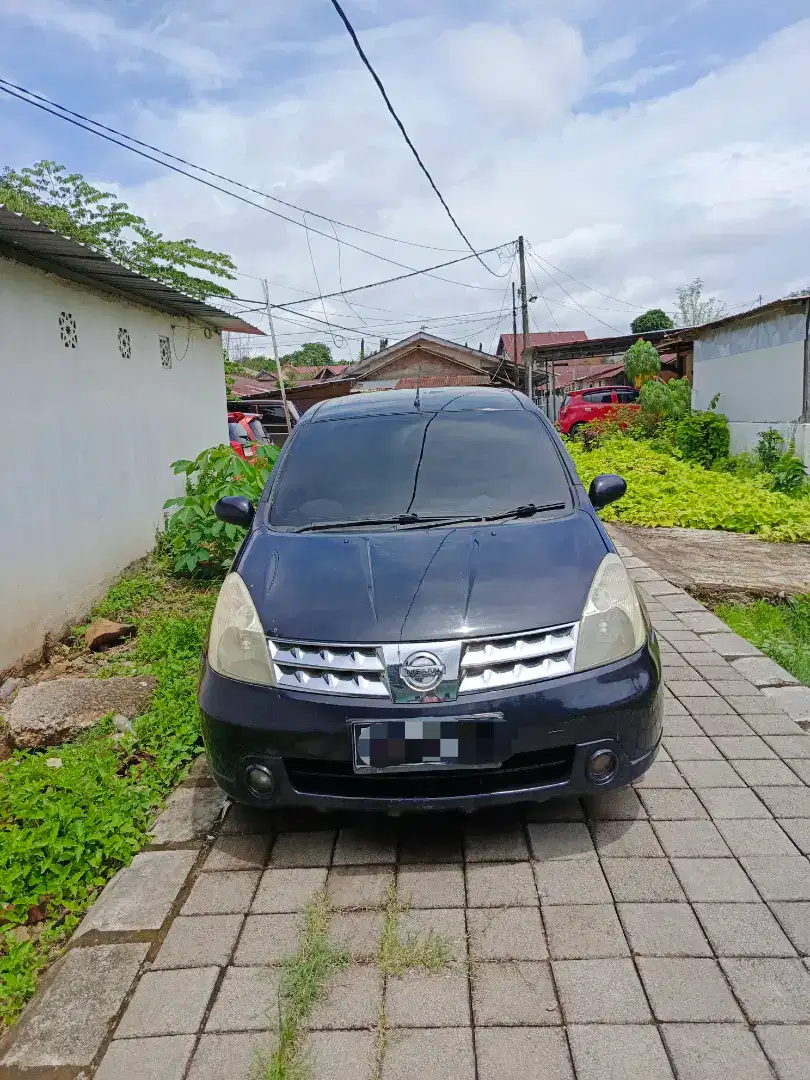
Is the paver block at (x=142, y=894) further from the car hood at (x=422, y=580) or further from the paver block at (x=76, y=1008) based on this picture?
the car hood at (x=422, y=580)

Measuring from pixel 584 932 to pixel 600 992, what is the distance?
24 cm

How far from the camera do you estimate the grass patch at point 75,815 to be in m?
2.46

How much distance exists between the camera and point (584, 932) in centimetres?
226

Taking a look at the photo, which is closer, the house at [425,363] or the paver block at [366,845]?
the paver block at [366,845]

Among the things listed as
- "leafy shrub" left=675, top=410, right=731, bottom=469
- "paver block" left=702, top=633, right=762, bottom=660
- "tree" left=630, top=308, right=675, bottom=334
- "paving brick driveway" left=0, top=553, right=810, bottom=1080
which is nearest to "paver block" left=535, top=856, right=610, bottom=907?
"paving brick driveway" left=0, top=553, right=810, bottom=1080

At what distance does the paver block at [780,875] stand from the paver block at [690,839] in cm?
11

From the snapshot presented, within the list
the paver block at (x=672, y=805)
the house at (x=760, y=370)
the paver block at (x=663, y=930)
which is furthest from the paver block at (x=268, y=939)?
the house at (x=760, y=370)

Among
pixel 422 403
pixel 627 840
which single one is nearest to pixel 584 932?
pixel 627 840

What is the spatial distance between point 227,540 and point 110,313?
2.34 meters

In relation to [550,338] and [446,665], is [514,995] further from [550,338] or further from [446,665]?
[550,338]

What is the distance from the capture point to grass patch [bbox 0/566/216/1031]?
Result: 246 cm

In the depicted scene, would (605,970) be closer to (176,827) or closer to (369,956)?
(369,956)

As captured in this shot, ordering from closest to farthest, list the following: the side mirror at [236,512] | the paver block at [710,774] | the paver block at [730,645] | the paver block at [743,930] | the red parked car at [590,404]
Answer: the paver block at [743,930]
the paver block at [710,774]
the side mirror at [236,512]
the paver block at [730,645]
the red parked car at [590,404]

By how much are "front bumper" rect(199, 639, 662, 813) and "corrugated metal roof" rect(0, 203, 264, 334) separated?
11.3 ft
